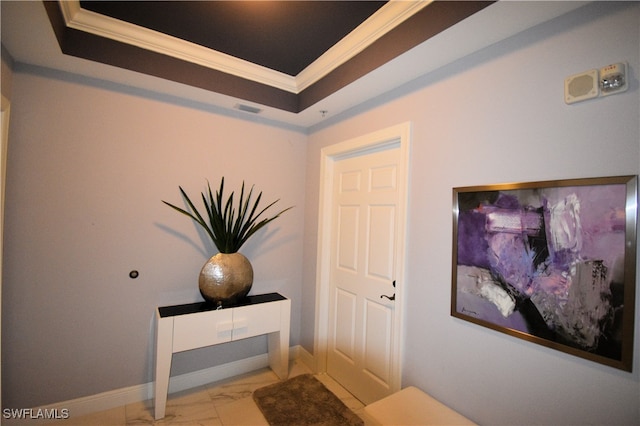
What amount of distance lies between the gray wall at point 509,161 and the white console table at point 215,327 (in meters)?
1.11

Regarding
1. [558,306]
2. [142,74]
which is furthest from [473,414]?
[142,74]

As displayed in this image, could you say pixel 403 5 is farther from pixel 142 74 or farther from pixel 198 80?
pixel 142 74

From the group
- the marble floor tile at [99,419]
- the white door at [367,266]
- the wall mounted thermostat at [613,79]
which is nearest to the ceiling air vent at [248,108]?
the white door at [367,266]

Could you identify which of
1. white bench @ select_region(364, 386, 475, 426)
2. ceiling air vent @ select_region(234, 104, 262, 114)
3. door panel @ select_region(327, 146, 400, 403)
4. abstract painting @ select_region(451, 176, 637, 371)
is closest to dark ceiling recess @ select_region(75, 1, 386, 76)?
ceiling air vent @ select_region(234, 104, 262, 114)

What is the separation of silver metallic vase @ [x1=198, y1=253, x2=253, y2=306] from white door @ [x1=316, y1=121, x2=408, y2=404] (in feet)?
2.86

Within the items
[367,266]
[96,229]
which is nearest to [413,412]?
[367,266]

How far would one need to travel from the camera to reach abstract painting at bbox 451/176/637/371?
1024 millimetres

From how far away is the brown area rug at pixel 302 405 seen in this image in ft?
6.08

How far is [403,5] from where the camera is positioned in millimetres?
1480

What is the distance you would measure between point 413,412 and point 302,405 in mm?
904

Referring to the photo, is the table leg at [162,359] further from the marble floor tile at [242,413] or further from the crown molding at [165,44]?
the crown molding at [165,44]

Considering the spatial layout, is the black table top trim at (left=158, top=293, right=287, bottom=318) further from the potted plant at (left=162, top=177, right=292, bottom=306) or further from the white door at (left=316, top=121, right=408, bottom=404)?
the white door at (left=316, top=121, right=408, bottom=404)

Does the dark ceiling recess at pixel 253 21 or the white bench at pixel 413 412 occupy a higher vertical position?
the dark ceiling recess at pixel 253 21

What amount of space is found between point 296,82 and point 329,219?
1294mm
